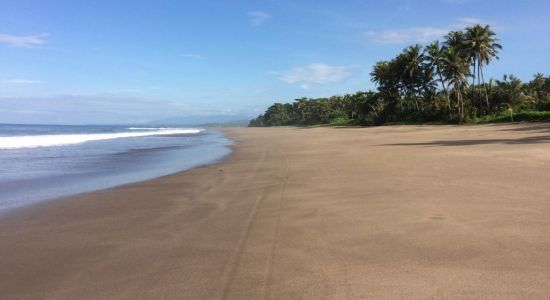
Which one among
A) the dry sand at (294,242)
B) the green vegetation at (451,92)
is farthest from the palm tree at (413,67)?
the dry sand at (294,242)

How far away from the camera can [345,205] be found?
7.40 metres

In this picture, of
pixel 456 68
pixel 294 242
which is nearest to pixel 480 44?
pixel 456 68

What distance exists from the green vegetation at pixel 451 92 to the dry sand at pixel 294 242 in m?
40.6

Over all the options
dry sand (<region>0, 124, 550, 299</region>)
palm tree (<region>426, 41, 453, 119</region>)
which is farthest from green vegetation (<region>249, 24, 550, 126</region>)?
dry sand (<region>0, 124, 550, 299</region>)

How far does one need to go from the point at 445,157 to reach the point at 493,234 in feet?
30.5

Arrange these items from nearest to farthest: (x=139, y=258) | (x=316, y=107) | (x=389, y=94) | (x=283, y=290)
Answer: (x=283, y=290)
(x=139, y=258)
(x=389, y=94)
(x=316, y=107)

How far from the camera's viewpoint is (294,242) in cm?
534

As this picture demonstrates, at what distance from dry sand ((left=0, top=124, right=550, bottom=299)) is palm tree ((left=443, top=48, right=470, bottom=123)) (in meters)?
47.0

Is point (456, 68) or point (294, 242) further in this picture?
point (456, 68)

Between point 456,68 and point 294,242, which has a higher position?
point 456,68

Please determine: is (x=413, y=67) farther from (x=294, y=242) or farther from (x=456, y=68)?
(x=294, y=242)

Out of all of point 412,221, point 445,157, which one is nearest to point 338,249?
point 412,221

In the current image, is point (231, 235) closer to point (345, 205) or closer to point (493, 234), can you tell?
point (345, 205)

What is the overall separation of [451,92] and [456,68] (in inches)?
339
